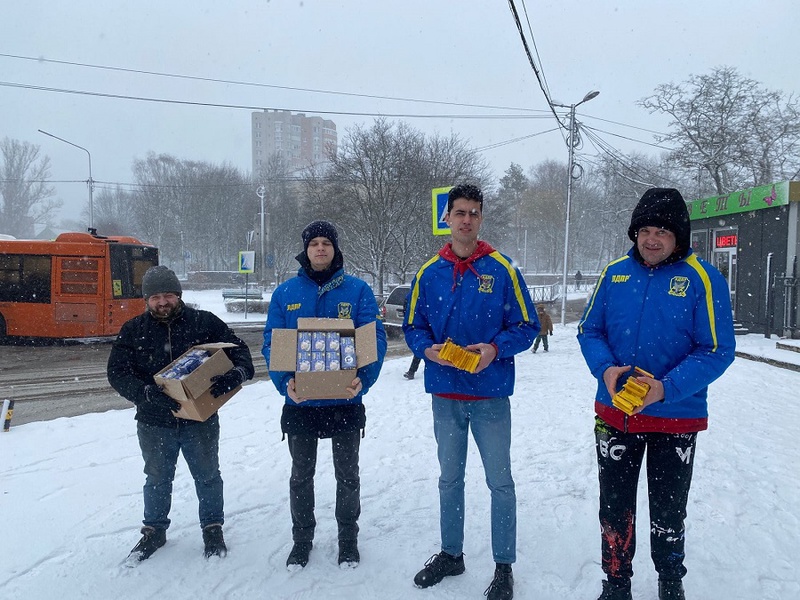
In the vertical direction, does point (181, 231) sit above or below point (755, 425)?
above

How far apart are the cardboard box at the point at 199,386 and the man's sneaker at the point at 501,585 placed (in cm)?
191

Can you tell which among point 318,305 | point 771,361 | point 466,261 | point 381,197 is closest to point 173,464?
point 318,305

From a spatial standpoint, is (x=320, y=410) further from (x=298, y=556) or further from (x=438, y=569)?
(x=438, y=569)

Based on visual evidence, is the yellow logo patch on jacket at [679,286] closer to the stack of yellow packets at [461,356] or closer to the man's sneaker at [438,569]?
the stack of yellow packets at [461,356]

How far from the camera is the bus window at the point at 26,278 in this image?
562 inches

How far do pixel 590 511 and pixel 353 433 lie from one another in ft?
6.29

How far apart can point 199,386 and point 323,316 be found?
2.74 ft

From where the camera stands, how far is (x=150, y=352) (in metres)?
3.30

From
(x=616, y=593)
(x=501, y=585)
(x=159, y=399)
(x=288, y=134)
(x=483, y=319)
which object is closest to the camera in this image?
(x=616, y=593)

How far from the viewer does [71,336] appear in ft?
47.7

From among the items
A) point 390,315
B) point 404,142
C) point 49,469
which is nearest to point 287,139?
point 404,142

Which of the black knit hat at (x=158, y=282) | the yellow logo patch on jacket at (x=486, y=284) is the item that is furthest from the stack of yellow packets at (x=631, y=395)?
the black knit hat at (x=158, y=282)

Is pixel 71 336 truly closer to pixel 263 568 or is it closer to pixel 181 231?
pixel 263 568

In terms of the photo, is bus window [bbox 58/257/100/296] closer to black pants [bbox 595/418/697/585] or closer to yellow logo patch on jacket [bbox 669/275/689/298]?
black pants [bbox 595/418/697/585]
